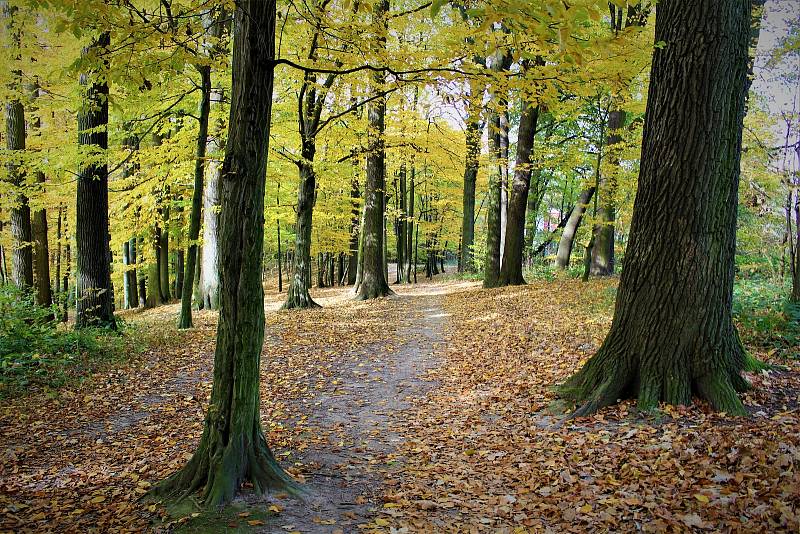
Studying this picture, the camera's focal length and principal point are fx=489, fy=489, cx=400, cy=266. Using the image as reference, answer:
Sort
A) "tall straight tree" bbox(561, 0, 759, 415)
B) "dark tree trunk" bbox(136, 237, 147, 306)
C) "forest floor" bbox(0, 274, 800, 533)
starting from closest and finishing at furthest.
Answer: "forest floor" bbox(0, 274, 800, 533) → "tall straight tree" bbox(561, 0, 759, 415) → "dark tree trunk" bbox(136, 237, 147, 306)

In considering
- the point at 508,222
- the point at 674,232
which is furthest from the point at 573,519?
the point at 508,222

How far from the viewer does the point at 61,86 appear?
11.8 meters

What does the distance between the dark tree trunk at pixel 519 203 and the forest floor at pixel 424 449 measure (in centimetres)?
706

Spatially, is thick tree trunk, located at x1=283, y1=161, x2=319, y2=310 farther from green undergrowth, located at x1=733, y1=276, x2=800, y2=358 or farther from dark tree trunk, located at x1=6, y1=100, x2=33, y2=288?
green undergrowth, located at x1=733, y1=276, x2=800, y2=358

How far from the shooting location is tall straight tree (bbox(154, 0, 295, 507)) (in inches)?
146

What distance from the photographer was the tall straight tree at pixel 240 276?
3.70 m

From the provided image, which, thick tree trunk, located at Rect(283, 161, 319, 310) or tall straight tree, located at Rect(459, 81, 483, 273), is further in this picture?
tall straight tree, located at Rect(459, 81, 483, 273)

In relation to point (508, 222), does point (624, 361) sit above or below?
below

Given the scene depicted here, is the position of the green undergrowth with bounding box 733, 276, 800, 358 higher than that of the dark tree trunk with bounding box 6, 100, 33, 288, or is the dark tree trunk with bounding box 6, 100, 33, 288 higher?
the dark tree trunk with bounding box 6, 100, 33, 288

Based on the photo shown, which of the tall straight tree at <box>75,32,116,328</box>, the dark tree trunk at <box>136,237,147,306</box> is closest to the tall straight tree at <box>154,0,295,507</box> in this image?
the tall straight tree at <box>75,32,116,328</box>

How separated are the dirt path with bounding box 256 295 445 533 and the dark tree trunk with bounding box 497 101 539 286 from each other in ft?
19.4

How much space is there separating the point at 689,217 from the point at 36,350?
29.5 ft

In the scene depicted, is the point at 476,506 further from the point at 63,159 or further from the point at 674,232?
the point at 63,159

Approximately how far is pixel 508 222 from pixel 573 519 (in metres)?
12.8
